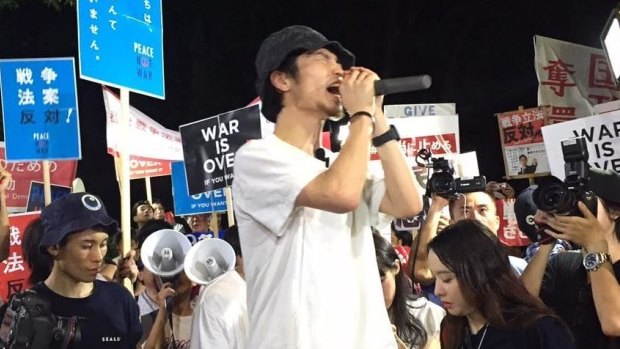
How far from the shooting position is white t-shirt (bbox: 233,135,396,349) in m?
2.35

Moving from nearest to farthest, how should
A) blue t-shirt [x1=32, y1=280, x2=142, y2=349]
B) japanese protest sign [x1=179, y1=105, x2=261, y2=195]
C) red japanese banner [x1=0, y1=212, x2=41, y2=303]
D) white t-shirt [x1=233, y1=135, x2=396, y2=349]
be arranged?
white t-shirt [x1=233, y1=135, x2=396, y2=349] → blue t-shirt [x1=32, y1=280, x2=142, y2=349] → red japanese banner [x1=0, y1=212, x2=41, y2=303] → japanese protest sign [x1=179, y1=105, x2=261, y2=195]

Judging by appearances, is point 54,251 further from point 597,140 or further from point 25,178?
point 25,178

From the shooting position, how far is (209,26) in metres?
22.8

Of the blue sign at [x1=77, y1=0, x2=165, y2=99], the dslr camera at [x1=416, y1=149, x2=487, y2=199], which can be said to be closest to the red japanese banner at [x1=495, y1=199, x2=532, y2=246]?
the blue sign at [x1=77, y1=0, x2=165, y2=99]

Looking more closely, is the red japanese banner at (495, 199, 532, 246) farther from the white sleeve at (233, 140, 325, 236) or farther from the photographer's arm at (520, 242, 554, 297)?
the white sleeve at (233, 140, 325, 236)

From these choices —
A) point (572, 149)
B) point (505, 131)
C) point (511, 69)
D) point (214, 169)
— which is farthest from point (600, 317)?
point (511, 69)

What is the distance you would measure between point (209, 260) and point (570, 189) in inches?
96.0

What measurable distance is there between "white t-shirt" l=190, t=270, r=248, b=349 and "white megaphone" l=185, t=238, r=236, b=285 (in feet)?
2.92

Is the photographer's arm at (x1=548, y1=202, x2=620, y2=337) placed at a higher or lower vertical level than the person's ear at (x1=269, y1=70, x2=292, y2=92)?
lower

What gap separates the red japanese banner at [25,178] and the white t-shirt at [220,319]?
313 inches

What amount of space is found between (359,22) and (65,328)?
63.1 ft

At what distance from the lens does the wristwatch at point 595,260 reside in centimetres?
335

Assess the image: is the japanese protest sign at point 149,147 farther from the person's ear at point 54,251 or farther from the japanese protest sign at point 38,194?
the person's ear at point 54,251

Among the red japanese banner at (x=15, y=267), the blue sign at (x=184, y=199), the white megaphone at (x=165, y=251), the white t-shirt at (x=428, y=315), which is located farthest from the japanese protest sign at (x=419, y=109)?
the white t-shirt at (x=428, y=315)
